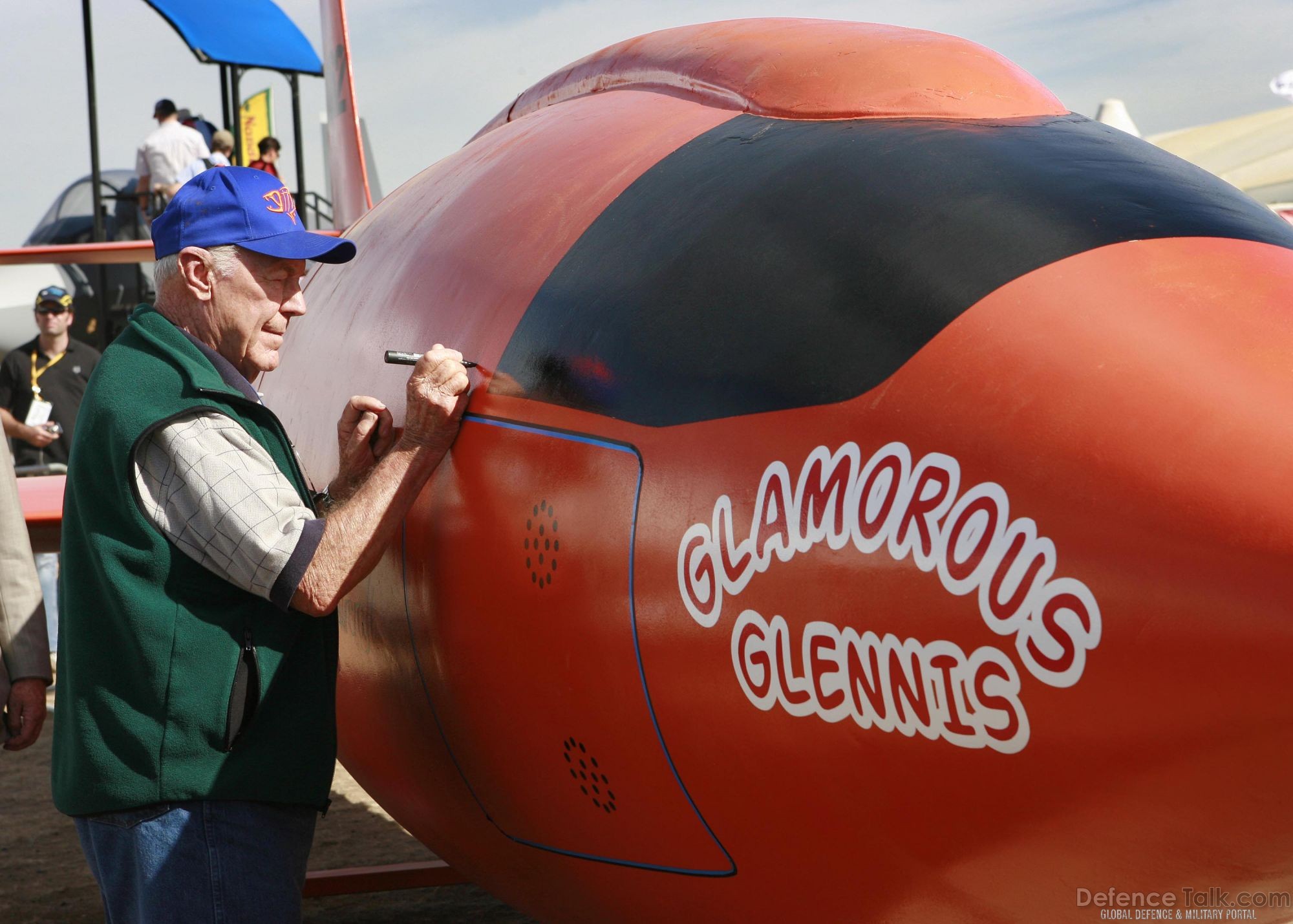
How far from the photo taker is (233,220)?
2416mm

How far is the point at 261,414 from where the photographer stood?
2.35 meters

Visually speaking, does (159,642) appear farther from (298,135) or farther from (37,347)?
(298,135)

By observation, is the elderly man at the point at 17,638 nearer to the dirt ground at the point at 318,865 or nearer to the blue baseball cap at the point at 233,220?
A: the blue baseball cap at the point at 233,220

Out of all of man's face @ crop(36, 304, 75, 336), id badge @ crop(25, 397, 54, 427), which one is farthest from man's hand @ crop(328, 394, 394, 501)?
man's face @ crop(36, 304, 75, 336)

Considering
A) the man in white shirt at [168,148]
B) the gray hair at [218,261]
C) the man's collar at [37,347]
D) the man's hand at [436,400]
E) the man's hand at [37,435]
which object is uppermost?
the man in white shirt at [168,148]

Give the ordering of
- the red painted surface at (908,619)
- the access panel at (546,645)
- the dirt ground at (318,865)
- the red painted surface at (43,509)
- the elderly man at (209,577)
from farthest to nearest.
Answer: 1. the dirt ground at (318,865)
2. the red painted surface at (43,509)
3. the elderly man at (209,577)
4. the access panel at (546,645)
5. the red painted surface at (908,619)

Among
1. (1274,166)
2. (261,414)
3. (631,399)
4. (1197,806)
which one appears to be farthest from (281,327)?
(1274,166)

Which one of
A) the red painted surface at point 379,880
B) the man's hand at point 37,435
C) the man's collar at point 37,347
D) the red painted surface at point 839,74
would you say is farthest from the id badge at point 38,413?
the red painted surface at point 839,74

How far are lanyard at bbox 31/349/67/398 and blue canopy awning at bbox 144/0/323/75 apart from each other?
5.43 meters

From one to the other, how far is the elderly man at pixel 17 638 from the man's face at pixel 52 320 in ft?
17.9

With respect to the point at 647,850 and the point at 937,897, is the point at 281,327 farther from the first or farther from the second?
the point at 937,897

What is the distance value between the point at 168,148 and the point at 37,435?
5.15m

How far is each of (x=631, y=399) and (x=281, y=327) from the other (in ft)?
2.75

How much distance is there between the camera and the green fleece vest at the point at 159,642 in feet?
7.33
